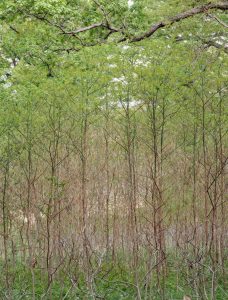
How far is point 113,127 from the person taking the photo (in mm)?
12305

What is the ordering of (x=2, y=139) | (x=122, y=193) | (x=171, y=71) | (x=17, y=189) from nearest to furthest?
(x=171, y=71) → (x=2, y=139) → (x=17, y=189) → (x=122, y=193)

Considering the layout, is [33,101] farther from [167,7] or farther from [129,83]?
[167,7]

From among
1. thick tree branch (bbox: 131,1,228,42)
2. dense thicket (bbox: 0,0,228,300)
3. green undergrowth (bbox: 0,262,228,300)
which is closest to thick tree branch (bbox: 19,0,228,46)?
thick tree branch (bbox: 131,1,228,42)

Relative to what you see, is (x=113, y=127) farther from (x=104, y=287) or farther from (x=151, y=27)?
(x=104, y=287)

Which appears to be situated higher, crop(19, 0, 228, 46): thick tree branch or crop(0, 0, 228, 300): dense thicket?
crop(19, 0, 228, 46): thick tree branch

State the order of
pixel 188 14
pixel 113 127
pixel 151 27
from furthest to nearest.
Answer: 1. pixel 113 127
2. pixel 151 27
3. pixel 188 14

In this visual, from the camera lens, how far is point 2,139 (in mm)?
10992

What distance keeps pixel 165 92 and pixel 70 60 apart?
3485mm

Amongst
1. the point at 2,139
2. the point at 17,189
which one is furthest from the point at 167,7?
the point at 17,189

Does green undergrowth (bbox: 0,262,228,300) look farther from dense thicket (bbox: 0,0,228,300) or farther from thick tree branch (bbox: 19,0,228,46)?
thick tree branch (bbox: 19,0,228,46)

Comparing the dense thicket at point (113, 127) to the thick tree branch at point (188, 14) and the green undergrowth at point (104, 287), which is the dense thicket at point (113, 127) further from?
the thick tree branch at point (188, 14)

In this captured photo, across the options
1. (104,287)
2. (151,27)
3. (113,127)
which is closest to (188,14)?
(151,27)

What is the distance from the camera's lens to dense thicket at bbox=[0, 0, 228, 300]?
9992 mm

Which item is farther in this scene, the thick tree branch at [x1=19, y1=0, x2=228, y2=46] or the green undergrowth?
the thick tree branch at [x1=19, y1=0, x2=228, y2=46]
